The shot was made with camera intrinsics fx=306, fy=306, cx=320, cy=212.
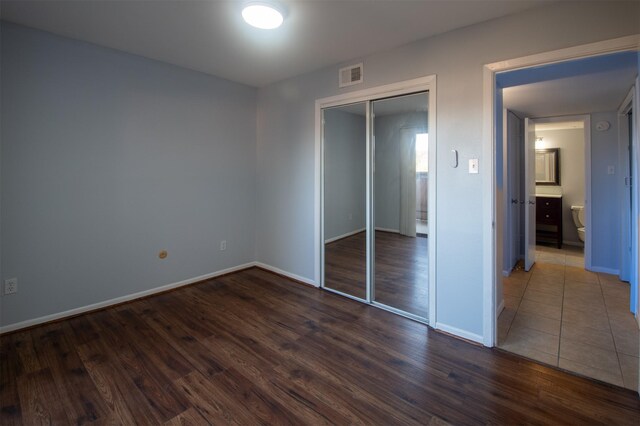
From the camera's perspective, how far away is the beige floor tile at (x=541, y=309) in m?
2.99

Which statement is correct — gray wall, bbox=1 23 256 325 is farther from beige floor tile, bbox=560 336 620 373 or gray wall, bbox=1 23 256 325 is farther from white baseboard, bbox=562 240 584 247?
white baseboard, bbox=562 240 584 247

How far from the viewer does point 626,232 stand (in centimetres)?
371

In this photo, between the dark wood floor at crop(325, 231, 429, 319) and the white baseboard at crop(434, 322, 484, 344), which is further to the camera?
the dark wood floor at crop(325, 231, 429, 319)

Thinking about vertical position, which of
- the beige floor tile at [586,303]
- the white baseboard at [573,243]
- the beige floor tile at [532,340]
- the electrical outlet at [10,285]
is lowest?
A: the beige floor tile at [532,340]

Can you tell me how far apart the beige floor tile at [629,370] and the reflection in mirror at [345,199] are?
2052mm

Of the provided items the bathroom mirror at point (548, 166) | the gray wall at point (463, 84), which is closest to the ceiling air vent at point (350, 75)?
the gray wall at point (463, 84)

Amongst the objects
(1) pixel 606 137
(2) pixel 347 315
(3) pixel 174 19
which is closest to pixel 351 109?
(3) pixel 174 19

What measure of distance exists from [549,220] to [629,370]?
4497 mm

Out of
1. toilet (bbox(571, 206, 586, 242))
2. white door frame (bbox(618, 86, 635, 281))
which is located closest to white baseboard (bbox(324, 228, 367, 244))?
white door frame (bbox(618, 86, 635, 281))

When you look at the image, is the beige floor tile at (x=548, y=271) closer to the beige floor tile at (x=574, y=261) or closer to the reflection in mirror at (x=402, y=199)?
the beige floor tile at (x=574, y=261)

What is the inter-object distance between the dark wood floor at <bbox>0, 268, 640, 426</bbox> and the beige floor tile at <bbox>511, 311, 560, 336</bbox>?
2.11ft

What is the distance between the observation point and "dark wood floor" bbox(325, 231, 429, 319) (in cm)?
311

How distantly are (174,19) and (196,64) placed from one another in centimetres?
109

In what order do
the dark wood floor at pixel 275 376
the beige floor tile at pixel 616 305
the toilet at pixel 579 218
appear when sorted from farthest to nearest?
the toilet at pixel 579 218
the beige floor tile at pixel 616 305
the dark wood floor at pixel 275 376
